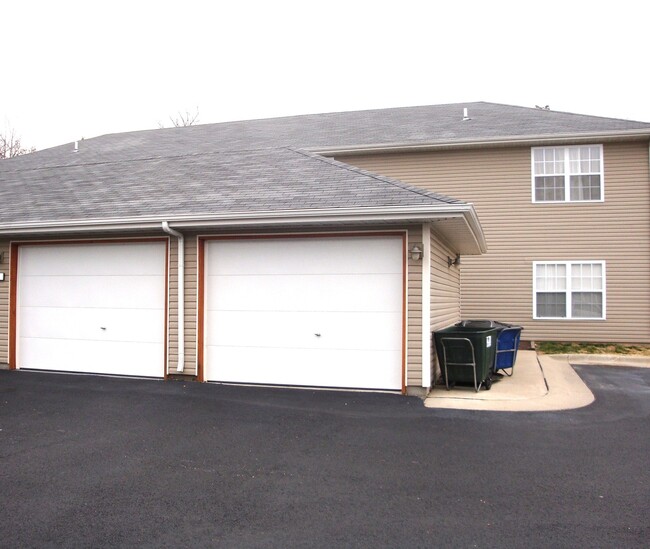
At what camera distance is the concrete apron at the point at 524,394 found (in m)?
7.84

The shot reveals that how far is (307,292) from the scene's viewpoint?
9.01m

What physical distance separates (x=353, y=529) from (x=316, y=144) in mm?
13213

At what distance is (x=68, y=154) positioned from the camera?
17.3 meters

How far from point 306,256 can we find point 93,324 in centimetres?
392

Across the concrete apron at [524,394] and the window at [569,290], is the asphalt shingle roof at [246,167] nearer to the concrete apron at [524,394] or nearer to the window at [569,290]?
the concrete apron at [524,394]

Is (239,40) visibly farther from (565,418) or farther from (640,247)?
(565,418)

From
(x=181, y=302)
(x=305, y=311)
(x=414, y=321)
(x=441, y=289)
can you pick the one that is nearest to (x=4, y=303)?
(x=181, y=302)

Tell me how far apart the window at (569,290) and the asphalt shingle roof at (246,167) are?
11.0ft

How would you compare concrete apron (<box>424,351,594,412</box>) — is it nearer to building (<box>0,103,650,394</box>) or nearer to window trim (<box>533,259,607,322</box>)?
building (<box>0,103,650,394</box>)

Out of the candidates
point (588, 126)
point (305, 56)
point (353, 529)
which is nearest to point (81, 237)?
point (353, 529)

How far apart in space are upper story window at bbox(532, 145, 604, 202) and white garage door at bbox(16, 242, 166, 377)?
Result: 32.6ft

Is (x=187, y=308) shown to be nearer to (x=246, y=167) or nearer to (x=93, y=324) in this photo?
(x=93, y=324)

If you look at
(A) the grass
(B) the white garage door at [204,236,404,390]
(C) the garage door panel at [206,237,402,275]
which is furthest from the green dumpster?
(A) the grass

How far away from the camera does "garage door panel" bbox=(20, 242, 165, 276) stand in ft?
31.7
